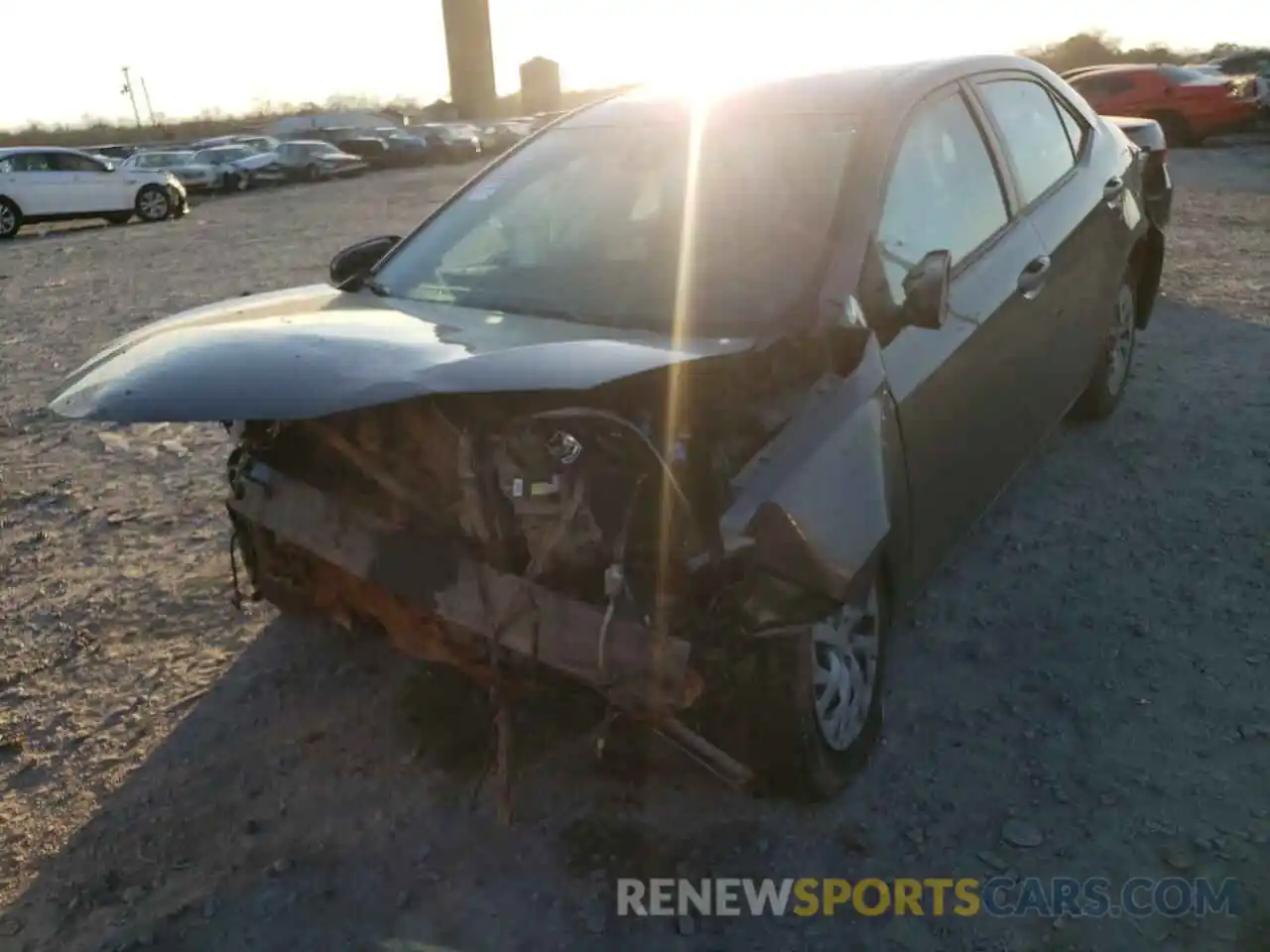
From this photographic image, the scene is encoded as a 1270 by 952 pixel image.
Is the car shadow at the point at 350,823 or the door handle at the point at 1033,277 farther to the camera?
the door handle at the point at 1033,277

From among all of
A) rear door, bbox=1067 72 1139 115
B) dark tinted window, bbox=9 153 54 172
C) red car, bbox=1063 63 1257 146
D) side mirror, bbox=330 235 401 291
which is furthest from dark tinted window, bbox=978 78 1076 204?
dark tinted window, bbox=9 153 54 172

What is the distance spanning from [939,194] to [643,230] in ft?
2.97

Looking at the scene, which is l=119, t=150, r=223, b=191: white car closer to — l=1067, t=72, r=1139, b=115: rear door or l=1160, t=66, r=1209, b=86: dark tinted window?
l=1067, t=72, r=1139, b=115: rear door

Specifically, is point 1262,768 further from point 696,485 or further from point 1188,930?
point 696,485

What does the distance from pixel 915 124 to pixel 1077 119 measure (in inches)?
73.5

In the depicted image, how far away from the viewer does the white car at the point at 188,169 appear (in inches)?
1037

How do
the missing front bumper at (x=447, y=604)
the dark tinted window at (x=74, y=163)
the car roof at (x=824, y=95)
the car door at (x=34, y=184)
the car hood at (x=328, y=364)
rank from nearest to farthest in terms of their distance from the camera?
the car hood at (x=328, y=364), the missing front bumper at (x=447, y=604), the car roof at (x=824, y=95), the car door at (x=34, y=184), the dark tinted window at (x=74, y=163)

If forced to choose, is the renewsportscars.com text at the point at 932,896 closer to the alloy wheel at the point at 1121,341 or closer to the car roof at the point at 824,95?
the car roof at the point at 824,95

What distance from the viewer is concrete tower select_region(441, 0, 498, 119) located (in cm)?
5294

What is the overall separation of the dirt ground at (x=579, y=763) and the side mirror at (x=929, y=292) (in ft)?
3.76

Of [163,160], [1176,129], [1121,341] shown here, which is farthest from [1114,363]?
[163,160]

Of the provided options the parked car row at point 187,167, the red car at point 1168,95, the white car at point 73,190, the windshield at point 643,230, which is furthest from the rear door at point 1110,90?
the windshield at point 643,230

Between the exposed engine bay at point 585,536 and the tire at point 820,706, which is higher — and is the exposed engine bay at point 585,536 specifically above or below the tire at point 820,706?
above

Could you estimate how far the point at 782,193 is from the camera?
9.73 ft
